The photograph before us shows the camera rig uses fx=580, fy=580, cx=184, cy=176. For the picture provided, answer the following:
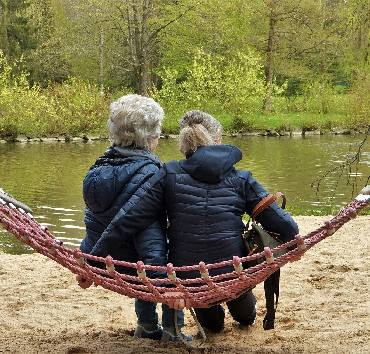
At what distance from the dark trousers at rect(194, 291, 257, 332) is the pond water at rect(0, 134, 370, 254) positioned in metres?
3.26

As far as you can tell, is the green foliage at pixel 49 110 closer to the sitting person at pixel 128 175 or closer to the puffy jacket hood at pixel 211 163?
the sitting person at pixel 128 175

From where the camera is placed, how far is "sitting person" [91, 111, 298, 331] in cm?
279

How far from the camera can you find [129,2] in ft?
82.9

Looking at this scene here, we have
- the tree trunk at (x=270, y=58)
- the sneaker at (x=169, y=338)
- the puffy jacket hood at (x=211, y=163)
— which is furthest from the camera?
the tree trunk at (x=270, y=58)

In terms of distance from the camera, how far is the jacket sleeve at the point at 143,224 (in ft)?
9.12

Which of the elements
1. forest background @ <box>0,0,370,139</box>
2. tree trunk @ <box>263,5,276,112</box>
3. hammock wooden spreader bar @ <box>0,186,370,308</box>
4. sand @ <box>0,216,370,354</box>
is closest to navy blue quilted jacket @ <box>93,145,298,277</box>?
hammock wooden spreader bar @ <box>0,186,370,308</box>

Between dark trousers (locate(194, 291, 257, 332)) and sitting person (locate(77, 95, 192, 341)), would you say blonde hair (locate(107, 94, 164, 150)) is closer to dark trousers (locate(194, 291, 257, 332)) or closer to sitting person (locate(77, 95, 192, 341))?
sitting person (locate(77, 95, 192, 341))

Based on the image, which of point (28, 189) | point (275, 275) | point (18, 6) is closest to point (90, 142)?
point (28, 189)

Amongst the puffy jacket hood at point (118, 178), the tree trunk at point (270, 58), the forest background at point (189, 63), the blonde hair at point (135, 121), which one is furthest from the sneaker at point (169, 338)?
the tree trunk at point (270, 58)

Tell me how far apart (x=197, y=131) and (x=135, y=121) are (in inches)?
12.3

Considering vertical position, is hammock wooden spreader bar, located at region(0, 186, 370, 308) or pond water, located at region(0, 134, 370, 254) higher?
hammock wooden spreader bar, located at region(0, 186, 370, 308)

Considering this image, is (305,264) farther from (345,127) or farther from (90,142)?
(345,127)

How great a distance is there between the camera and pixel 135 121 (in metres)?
2.89

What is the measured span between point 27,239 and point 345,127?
23.8m
